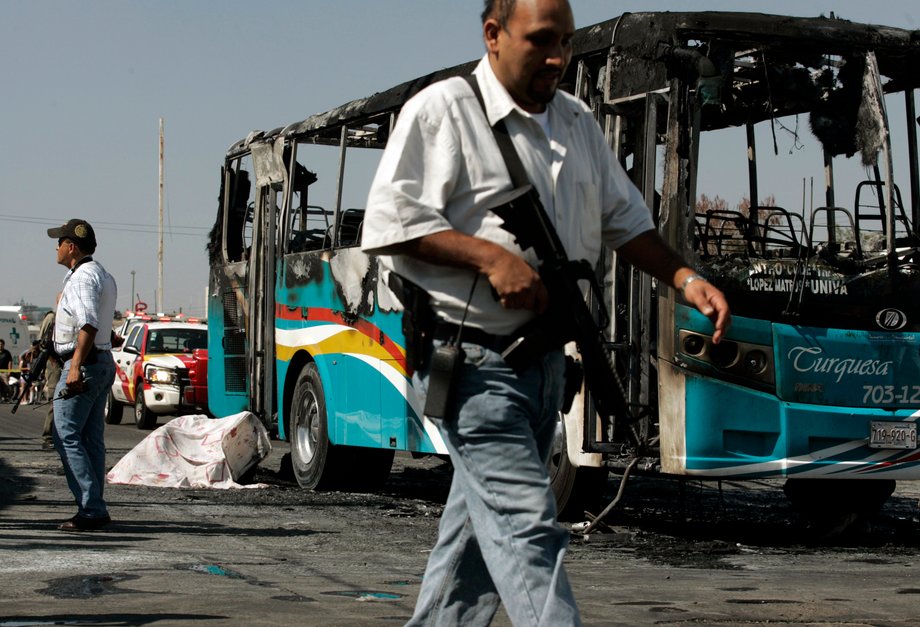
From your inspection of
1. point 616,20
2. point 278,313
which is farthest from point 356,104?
point 616,20

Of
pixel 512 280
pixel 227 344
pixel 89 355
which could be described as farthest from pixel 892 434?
pixel 227 344

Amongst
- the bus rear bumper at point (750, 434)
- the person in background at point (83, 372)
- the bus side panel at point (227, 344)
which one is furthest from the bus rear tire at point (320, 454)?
the bus rear bumper at point (750, 434)

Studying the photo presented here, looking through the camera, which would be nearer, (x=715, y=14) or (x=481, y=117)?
(x=481, y=117)

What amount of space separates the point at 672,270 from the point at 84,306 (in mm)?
6150

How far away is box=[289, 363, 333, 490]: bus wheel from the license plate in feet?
17.5

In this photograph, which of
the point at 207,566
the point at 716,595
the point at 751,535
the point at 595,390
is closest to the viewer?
the point at 595,390

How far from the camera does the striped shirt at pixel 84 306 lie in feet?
31.5

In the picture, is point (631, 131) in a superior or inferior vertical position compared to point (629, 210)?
superior

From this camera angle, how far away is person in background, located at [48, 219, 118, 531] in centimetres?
950

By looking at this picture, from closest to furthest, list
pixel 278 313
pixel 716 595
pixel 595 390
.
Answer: pixel 595 390
pixel 716 595
pixel 278 313

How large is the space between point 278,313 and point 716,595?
8.15 metres

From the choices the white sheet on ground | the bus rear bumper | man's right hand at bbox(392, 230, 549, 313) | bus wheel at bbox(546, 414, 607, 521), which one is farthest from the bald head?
the white sheet on ground

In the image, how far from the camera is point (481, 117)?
12.7 ft

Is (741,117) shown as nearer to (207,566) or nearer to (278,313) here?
(207,566)
